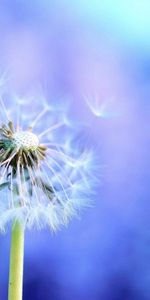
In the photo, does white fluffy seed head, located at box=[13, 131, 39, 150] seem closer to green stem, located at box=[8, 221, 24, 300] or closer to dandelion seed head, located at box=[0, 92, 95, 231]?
dandelion seed head, located at box=[0, 92, 95, 231]

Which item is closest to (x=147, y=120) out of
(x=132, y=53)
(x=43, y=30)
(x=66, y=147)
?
(x=132, y=53)

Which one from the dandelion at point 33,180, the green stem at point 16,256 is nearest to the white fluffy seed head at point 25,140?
the dandelion at point 33,180

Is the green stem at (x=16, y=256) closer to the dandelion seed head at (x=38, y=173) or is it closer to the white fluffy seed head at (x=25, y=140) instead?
the dandelion seed head at (x=38, y=173)

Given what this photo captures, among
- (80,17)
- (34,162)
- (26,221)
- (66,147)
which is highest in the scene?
(80,17)

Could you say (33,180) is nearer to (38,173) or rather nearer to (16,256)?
(38,173)

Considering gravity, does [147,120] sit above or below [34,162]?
above

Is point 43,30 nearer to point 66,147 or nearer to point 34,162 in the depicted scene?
point 66,147

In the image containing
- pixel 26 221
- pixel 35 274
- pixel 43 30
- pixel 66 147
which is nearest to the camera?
pixel 26 221

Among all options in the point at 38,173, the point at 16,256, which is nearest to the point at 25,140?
the point at 38,173
